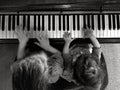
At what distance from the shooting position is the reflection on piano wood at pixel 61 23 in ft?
4.88

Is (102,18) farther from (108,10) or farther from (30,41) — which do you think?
(30,41)

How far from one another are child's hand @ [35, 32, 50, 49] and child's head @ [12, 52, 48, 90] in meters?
0.11

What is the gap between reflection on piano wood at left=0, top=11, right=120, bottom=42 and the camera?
4.88ft

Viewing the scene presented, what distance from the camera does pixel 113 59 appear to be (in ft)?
5.06

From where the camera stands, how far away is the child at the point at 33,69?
148 cm

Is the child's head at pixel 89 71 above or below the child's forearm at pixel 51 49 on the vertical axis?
below

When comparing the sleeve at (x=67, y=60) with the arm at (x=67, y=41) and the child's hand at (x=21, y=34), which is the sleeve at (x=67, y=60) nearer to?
the arm at (x=67, y=41)

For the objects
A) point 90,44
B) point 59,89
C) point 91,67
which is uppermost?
point 90,44

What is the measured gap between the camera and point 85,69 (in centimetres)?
149

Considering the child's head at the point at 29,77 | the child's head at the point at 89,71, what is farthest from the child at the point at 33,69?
the child's head at the point at 89,71

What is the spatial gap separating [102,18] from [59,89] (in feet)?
1.42

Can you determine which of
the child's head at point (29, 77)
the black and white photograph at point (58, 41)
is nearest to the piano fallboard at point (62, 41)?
the black and white photograph at point (58, 41)

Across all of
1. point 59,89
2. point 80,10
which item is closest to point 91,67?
point 59,89

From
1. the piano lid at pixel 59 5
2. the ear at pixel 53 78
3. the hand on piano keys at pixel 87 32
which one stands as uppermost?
the piano lid at pixel 59 5
